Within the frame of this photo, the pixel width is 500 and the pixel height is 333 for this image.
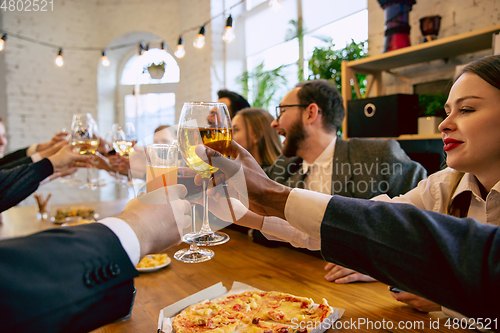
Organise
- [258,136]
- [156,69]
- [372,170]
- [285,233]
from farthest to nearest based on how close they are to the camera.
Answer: [156,69] < [258,136] < [372,170] < [285,233]

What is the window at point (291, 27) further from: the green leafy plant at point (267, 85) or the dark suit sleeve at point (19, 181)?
the dark suit sleeve at point (19, 181)

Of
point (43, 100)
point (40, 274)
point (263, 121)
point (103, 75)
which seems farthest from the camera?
point (103, 75)

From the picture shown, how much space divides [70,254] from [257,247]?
1028 mm

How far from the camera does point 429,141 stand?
2.53m

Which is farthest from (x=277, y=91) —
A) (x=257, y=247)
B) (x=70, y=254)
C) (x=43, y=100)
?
(x=70, y=254)

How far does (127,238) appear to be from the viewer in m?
0.62

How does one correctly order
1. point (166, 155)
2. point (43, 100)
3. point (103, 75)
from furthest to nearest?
1. point (103, 75)
2. point (43, 100)
3. point (166, 155)

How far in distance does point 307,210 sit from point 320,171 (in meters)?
1.56

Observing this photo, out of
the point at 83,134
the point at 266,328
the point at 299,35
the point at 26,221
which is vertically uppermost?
the point at 299,35

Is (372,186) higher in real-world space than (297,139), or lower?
lower

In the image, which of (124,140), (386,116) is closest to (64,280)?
(124,140)

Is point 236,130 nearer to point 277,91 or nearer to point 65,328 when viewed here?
point 277,91

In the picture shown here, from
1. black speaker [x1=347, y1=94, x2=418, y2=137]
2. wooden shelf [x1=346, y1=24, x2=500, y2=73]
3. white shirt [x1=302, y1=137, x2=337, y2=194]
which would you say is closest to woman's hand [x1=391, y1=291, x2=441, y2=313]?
white shirt [x1=302, y1=137, x2=337, y2=194]

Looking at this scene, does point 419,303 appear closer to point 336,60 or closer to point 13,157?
point 336,60
